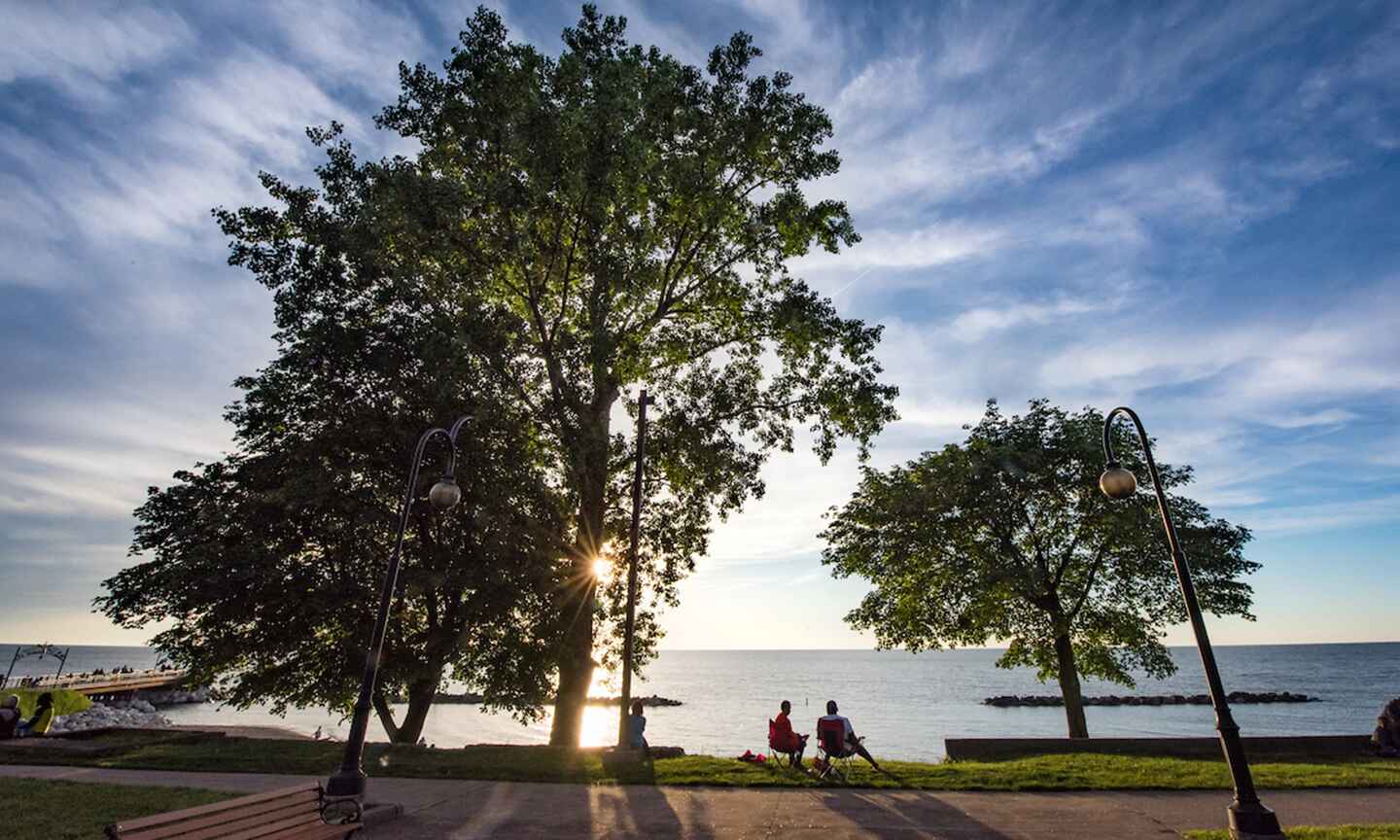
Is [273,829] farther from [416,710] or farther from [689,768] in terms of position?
[416,710]

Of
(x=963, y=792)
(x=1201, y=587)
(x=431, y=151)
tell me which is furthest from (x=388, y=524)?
(x=1201, y=587)

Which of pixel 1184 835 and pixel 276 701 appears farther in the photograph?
pixel 276 701

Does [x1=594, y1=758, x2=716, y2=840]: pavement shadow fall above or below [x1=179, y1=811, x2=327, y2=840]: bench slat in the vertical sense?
below

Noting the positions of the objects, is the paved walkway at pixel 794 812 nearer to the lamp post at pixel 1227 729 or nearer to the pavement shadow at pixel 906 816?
the pavement shadow at pixel 906 816

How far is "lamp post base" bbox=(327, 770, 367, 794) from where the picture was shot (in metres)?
8.54

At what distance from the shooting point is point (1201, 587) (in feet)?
72.1

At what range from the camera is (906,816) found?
9.16 metres

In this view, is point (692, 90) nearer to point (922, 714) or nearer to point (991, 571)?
point (991, 571)

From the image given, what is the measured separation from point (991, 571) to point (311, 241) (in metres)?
→ 23.3

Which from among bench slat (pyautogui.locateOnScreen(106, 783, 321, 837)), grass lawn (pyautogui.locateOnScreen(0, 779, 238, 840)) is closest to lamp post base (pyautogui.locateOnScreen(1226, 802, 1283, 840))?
bench slat (pyautogui.locateOnScreen(106, 783, 321, 837))

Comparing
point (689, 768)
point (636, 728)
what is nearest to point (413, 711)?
point (636, 728)

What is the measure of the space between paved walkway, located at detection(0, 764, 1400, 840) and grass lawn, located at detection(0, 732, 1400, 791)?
0.49 metres

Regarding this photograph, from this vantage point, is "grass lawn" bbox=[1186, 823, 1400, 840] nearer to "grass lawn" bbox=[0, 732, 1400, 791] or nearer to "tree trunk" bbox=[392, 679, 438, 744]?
"grass lawn" bbox=[0, 732, 1400, 791]

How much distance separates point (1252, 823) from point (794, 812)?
5290 millimetres
